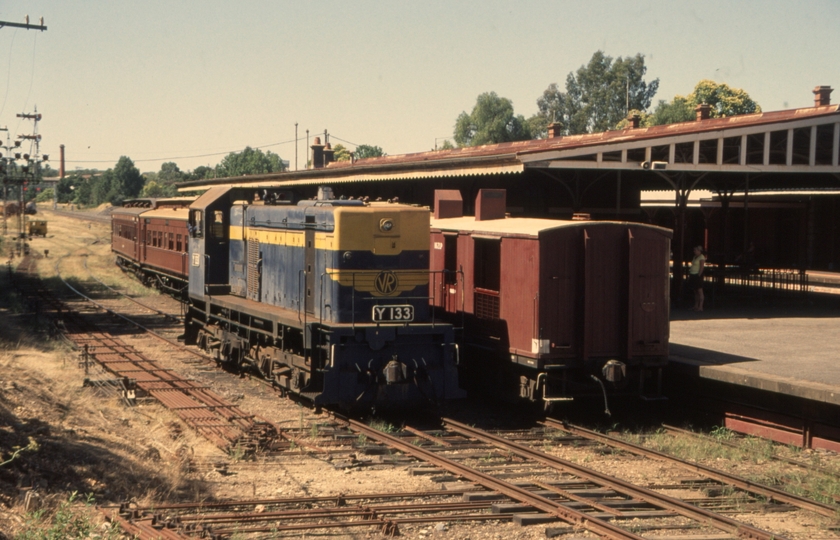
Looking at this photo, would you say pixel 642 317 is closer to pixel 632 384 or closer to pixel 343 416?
pixel 632 384

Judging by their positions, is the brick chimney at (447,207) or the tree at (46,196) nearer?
the brick chimney at (447,207)

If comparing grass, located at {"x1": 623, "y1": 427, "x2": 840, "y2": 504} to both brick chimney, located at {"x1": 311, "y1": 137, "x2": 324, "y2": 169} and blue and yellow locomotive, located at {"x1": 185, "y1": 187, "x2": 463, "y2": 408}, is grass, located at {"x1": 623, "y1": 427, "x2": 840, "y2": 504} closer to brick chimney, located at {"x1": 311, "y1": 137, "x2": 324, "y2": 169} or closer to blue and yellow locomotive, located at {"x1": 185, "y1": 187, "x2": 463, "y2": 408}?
blue and yellow locomotive, located at {"x1": 185, "y1": 187, "x2": 463, "y2": 408}

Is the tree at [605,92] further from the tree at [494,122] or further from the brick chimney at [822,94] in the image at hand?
the brick chimney at [822,94]

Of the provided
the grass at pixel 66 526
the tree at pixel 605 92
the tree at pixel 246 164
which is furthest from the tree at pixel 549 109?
the grass at pixel 66 526

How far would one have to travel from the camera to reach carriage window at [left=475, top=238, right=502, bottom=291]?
13188mm

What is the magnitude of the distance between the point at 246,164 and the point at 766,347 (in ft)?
334

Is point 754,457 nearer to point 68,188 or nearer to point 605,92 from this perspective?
point 605,92

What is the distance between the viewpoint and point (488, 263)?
13.5 m

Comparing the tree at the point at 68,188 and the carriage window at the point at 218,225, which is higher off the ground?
the tree at the point at 68,188

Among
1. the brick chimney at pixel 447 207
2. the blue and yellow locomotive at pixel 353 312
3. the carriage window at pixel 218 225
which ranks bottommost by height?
the blue and yellow locomotive at pixel 353 312

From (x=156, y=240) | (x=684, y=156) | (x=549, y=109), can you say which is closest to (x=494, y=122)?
(x=549, y=109)

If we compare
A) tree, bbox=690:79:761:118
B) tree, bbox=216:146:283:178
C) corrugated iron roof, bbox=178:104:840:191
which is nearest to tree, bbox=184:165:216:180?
tree, bbox=216:146:283:178

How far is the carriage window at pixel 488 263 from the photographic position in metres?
13.2

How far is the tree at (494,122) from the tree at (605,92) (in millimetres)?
7630
